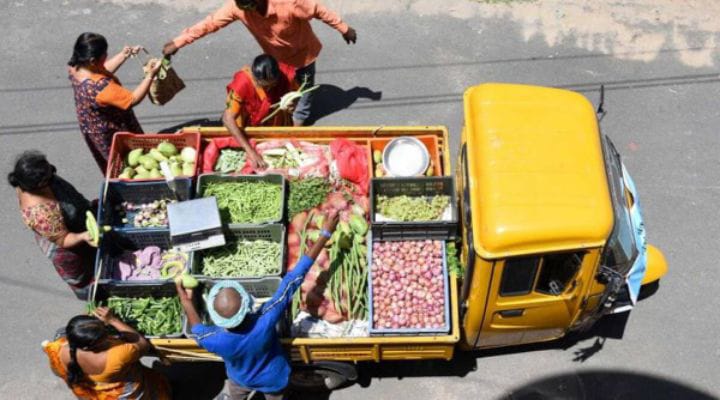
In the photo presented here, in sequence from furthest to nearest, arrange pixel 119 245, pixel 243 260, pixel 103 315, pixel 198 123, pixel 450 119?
pixel 198 123
pixel 450 119
pixel 119 245
pixel 243 260
pixel 103 315

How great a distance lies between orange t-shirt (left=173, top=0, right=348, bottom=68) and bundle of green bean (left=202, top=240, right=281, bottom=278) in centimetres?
237

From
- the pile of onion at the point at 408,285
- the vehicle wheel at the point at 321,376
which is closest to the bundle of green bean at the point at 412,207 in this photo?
the pile of onion at the point at 408,285

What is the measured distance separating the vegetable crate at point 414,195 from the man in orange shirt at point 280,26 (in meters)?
2.08

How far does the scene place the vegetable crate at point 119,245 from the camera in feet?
18.6

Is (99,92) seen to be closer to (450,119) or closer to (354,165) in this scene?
(354,165)

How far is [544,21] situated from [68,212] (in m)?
7.09

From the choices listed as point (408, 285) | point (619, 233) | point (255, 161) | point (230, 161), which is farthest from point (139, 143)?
point (619, 233)

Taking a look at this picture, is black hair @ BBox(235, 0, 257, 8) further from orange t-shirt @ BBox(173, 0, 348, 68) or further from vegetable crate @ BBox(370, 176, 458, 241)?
vegetable crate @ BBox(370, 176, 458, 241)

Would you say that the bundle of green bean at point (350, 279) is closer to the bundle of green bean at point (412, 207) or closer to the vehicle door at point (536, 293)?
the bundle of green bean at point (412, 207)

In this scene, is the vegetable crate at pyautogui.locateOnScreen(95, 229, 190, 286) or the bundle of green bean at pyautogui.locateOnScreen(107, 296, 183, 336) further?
the vegetable crate at pyautogui.locateOnScreen(95, 229, 190, 286)

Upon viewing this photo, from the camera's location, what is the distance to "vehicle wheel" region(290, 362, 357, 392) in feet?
18.1

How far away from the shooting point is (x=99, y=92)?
6141mm

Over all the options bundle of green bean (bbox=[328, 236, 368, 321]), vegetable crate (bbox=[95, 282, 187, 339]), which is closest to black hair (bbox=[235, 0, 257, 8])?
bundle of green bean (bbox=[328, 236, 368, 321])

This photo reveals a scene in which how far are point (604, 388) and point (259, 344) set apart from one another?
3565 mm
